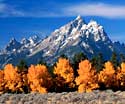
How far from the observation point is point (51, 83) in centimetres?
11869

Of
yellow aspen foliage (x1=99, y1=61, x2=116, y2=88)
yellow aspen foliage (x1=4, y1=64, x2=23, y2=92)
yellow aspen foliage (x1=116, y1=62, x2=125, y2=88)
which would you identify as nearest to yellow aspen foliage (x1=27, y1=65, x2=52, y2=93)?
yellow aspen foliage (x1=4, y1=64, x2=23, y2=92)

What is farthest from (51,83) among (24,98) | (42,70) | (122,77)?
(24,98)

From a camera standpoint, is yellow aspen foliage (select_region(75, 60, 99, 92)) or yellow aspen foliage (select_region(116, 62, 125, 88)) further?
yellow aspen foliage (select_region(116, 62, 125, 88))

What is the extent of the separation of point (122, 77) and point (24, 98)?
76.9m

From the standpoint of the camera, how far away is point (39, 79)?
116 m

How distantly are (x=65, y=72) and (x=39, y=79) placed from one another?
25.2ft

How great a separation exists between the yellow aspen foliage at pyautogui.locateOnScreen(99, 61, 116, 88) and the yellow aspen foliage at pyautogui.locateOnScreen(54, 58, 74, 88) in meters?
8.34

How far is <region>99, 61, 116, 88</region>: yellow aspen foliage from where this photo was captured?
391 feet

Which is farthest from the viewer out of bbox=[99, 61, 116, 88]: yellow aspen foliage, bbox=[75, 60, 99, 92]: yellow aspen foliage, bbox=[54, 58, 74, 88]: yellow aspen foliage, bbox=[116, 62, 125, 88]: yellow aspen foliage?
bbox=[116, 62, 125, 88]: yellow aspen foliage

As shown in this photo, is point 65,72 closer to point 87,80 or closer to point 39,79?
point 39,79

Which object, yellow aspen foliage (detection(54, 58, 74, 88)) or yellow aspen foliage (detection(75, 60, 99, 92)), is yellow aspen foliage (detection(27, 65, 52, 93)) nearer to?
yellow aspen foliage (detection(54, 58, 74, 88))

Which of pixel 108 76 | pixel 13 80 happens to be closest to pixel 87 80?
pixel 108 76

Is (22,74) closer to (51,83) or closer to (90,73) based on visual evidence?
(51,83)

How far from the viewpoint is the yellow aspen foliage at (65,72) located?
117m
